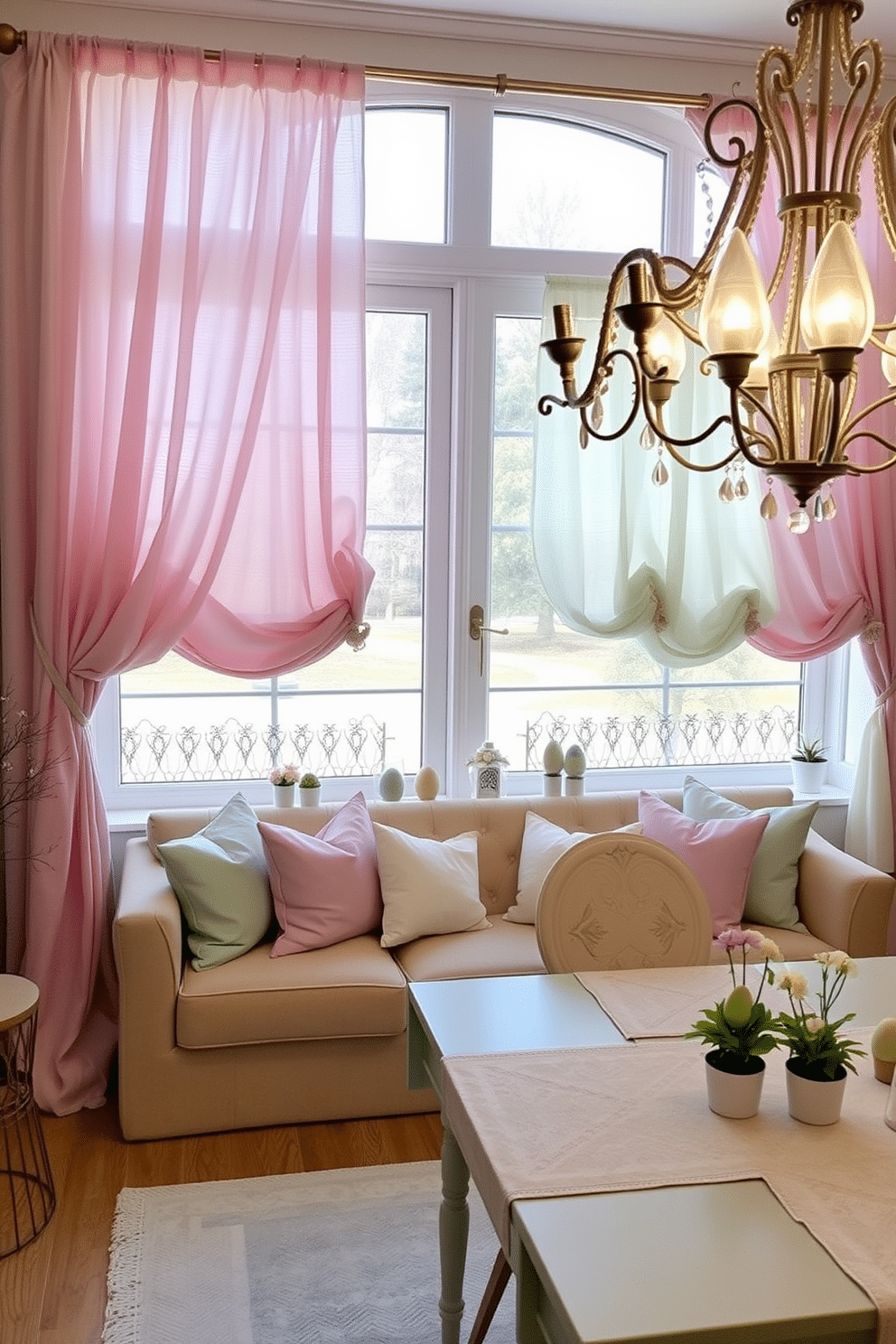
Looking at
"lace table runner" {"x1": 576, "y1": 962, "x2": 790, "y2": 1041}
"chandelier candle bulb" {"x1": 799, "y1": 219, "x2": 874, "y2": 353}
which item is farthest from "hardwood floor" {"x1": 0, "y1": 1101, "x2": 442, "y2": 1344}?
"chandelier candle bulb" {"x1": 799, "y1": 219, "x2": 874, "y2": 353}

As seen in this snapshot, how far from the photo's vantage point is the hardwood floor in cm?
263

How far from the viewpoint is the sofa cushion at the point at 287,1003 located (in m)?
3.27

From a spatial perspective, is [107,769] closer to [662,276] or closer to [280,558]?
[280,558]

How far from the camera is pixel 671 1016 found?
90.5 inches

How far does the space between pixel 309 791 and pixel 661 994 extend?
177 cm

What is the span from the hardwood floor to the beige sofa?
0.06 metres

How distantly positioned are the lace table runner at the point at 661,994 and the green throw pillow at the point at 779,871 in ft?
4.05

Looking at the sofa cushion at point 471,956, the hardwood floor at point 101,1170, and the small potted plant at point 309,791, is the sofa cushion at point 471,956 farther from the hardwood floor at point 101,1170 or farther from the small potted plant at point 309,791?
the small potted plant at point 309,791

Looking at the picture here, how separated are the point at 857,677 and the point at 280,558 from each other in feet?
6.90

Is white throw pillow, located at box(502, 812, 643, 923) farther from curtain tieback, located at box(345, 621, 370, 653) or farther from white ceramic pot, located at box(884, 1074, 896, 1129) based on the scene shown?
white ceramic pot, located at box(884, 1074, 896, 1129)

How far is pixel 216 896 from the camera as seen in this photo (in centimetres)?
346

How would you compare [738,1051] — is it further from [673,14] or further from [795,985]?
[673,14]

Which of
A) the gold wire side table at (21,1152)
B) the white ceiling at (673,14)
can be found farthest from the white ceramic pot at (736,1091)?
the white ceiling at (673,14)

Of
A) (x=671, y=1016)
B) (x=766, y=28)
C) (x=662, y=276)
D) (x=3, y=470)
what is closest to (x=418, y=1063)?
(x=671, y=1016)
